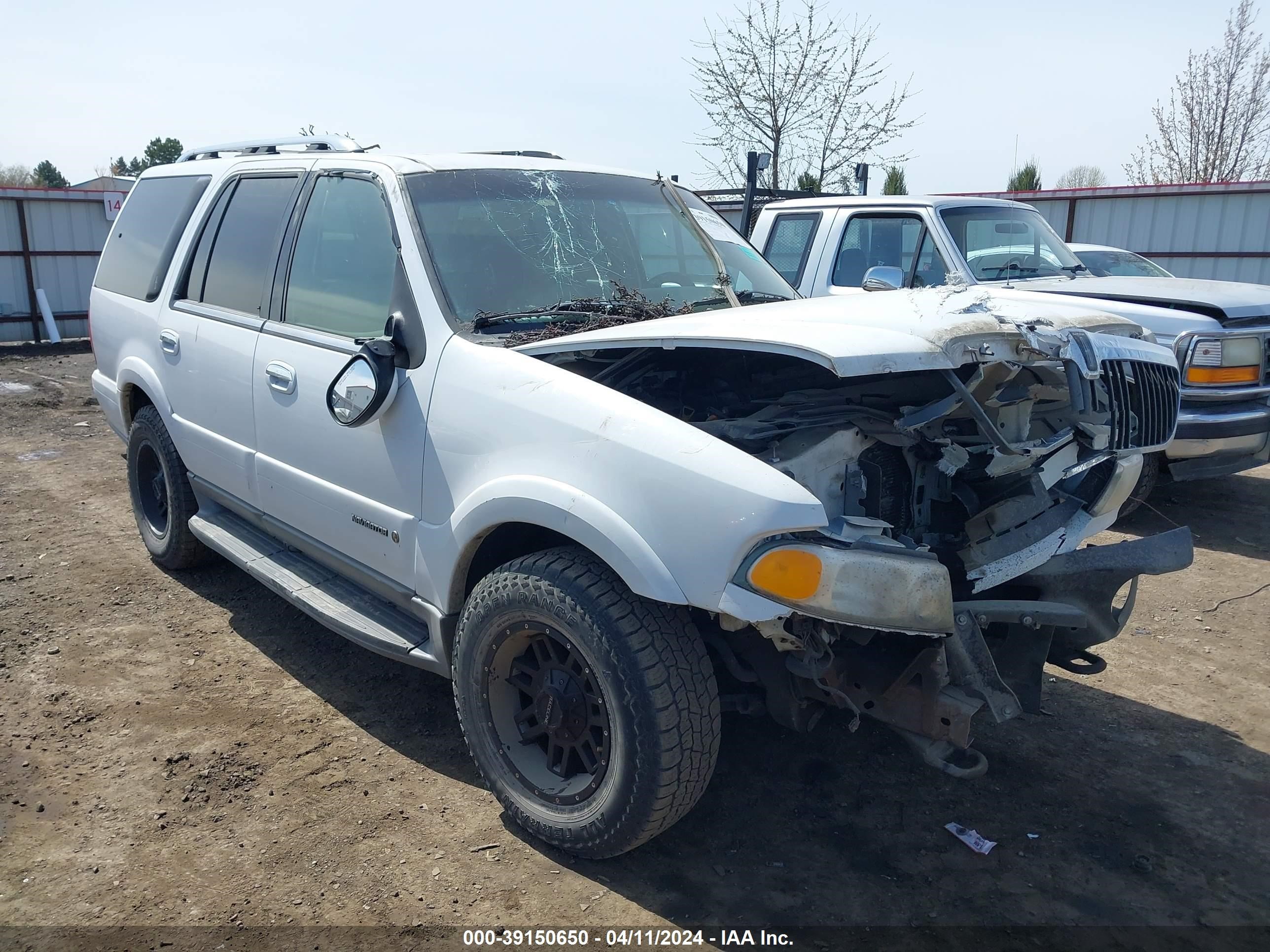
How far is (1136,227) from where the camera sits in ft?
44.3

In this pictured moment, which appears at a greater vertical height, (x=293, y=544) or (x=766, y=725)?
(x=293, y=544)

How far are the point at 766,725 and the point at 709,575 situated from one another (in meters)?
1.53

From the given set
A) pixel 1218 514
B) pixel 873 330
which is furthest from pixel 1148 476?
pixel 873 330

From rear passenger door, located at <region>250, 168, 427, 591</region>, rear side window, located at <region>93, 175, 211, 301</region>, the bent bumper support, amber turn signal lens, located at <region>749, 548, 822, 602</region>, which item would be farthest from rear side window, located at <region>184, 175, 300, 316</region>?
the bent bumper support

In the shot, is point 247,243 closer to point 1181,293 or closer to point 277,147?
point 277,147

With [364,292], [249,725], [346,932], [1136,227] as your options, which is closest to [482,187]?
[364,292]

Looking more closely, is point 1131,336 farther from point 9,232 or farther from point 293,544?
point 9,232

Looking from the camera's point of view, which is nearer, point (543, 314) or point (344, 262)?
point (543, 314)

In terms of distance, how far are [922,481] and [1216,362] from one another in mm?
4040

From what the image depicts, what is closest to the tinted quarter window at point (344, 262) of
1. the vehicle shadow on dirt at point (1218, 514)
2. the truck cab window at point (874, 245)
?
the truck cab window at point (874, 245)

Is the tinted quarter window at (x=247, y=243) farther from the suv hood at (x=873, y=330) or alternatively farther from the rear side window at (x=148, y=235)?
the suv hood at (x=873, y=330)

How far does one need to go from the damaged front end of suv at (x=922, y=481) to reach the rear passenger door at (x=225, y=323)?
167 centimetres

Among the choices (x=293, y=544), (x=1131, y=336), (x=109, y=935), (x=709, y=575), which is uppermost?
(x=1131, y=336)

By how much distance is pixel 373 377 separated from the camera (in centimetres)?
313
